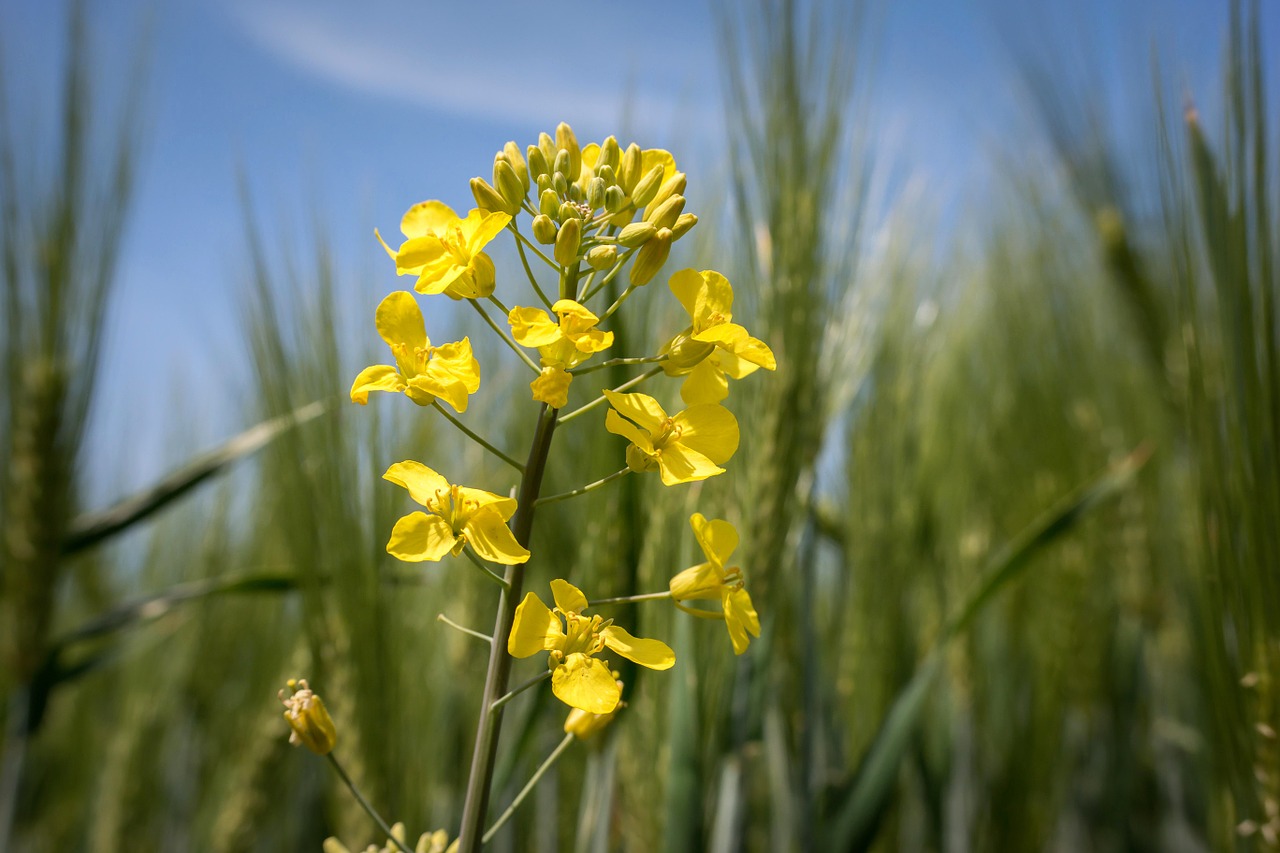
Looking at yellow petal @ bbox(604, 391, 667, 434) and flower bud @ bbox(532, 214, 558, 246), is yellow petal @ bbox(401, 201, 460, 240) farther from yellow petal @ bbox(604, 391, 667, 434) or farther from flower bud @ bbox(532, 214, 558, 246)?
yellow petal @ bbox(604, 391, 667, 434)

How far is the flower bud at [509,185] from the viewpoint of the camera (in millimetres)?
581

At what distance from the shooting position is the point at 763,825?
1.81 m

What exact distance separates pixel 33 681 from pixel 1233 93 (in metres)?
1.51

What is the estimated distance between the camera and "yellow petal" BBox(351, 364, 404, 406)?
53cm

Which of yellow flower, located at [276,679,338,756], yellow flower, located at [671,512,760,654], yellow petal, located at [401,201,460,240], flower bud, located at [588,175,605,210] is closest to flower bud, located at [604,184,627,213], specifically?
flower bud, located at [588,175,605,210]

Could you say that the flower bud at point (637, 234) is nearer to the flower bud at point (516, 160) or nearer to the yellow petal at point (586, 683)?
the flower bud at point (516, 160)

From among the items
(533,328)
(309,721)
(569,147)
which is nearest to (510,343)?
(533,328)

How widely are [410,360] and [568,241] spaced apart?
0.12 metres

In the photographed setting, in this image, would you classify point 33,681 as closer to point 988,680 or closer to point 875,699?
point 875,699

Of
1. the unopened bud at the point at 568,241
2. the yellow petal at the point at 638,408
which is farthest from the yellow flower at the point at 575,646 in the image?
the unopened bud at the point at 568,241

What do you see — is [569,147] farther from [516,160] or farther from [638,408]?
[638,408]

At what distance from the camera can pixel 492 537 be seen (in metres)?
0.48

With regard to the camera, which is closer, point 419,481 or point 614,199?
point 419,481

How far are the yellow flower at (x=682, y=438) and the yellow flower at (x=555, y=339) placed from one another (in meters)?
0.03
